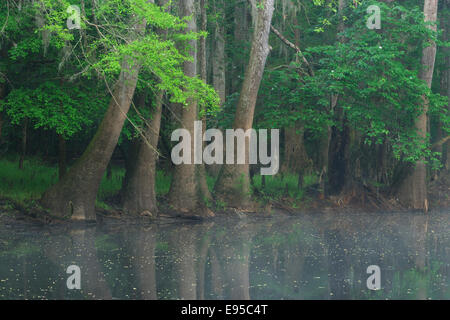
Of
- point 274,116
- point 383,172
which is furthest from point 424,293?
point 383,172

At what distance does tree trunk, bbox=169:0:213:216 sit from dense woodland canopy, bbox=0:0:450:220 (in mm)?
33

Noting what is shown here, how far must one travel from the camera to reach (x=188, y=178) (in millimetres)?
20875

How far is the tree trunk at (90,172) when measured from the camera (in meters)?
18.2

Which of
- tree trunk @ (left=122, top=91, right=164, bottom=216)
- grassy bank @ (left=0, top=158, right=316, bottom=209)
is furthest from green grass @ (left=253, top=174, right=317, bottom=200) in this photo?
tree trunk @ (left=122, top=91, right=164, bottom=216)

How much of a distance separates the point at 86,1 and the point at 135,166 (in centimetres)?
486

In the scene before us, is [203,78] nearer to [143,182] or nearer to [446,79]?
[143,182]

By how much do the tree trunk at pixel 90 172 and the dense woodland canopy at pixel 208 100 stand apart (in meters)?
0.03

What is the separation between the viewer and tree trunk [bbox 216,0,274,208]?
21.8 meters

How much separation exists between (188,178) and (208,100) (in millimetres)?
2669

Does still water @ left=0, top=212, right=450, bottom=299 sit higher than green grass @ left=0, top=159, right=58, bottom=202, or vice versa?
green grass @ left=0, top=159, right=58, bottom=202

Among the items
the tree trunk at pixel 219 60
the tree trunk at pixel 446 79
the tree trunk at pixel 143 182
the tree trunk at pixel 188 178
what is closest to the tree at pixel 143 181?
the tree trunk at pixel 143 182

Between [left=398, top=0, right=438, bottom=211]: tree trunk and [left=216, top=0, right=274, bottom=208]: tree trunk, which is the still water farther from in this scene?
[left=398, top=0, right=438, bottom=211]: tree trunk

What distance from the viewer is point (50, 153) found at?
91.0 feet

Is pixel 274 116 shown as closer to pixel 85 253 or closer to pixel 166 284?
pixel 85 253
